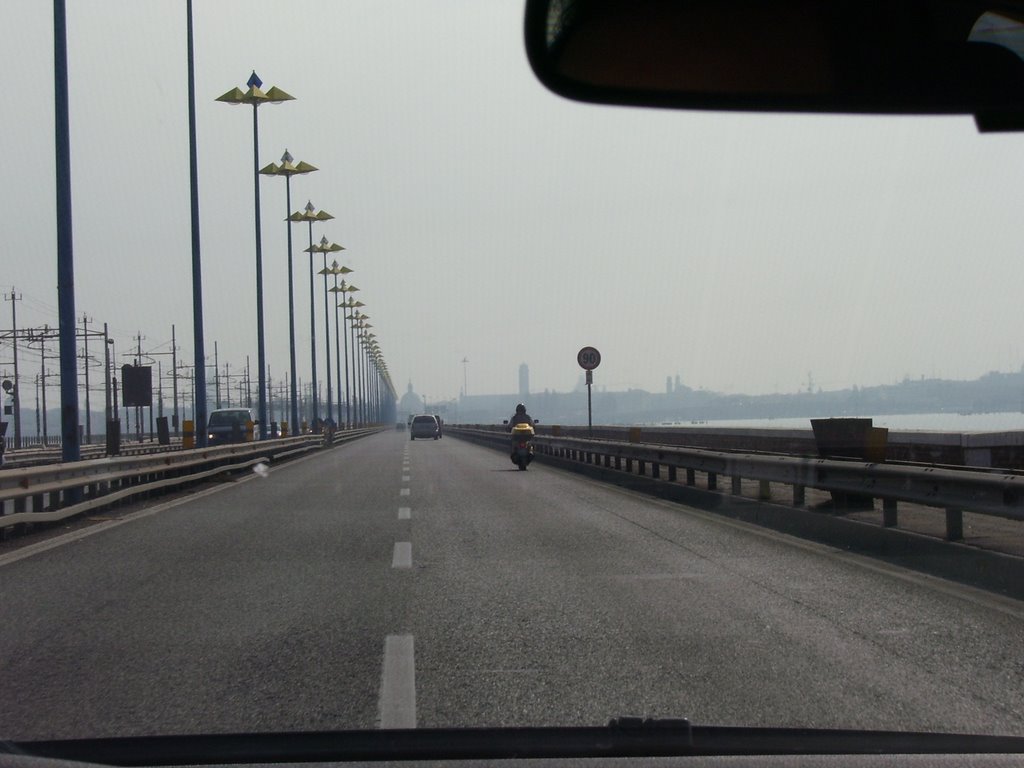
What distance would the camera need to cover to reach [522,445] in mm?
27609

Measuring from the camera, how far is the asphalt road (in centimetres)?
536

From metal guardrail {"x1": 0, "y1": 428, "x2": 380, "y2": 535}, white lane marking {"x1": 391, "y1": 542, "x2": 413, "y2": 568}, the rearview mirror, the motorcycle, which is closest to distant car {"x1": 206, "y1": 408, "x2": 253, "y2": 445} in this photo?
metal guardrail {"x1": 0, "y1": 428, "x2": 380, "y2": 535}

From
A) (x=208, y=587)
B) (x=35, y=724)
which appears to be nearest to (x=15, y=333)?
(x=208, y=587)

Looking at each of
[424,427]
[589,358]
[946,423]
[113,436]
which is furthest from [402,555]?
[424,427]

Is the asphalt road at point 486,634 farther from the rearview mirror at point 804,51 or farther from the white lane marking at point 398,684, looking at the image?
the rearview mirror at point 804,51

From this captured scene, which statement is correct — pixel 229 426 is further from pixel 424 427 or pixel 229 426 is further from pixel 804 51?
pixel 804 51

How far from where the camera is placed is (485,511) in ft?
50.8

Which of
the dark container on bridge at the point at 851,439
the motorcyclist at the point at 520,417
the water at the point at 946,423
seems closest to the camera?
Answer: the dark container on bridge at the point at 851,439

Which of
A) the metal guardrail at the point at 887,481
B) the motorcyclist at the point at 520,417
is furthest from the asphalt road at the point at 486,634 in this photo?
the motorcyclist at the point at 520,417

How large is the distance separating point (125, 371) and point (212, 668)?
2616cm

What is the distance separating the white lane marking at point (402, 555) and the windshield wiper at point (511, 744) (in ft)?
17.6

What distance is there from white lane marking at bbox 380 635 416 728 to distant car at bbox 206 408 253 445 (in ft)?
120

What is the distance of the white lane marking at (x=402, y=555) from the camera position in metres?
10.2

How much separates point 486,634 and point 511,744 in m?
2.44
